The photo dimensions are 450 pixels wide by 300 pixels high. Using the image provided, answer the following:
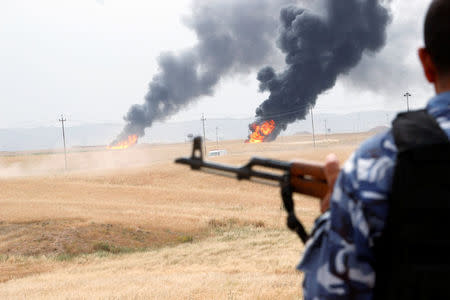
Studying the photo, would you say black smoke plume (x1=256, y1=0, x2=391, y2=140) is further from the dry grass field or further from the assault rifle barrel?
the assault rifle barrel

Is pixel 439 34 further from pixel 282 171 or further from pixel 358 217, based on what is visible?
pixel 282 171

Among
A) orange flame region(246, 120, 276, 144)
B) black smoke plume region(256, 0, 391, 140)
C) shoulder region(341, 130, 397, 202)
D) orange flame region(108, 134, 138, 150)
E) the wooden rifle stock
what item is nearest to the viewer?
shoulder region(341, 130, 397, 202)

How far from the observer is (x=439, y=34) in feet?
7.11

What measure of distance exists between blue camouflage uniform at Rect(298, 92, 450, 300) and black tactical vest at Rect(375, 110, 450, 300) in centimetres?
6

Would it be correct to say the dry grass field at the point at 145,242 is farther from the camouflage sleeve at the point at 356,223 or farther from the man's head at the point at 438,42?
the man's head at the point at 438,42

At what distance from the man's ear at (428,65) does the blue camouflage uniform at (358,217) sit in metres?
0.16

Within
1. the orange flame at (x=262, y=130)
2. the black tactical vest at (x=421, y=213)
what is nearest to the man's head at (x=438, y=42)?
the black tactical vest at (x=421, y=213)

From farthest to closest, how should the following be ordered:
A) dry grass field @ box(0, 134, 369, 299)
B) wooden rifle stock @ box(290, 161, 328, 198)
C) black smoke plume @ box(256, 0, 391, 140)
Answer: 1. black smoke plume @ box(256, 0, 391, 140)
2. dry grass field @ box(0, 134, 369, 299)
3. wooden rifle stock @ box(290, 161, 328, 198)

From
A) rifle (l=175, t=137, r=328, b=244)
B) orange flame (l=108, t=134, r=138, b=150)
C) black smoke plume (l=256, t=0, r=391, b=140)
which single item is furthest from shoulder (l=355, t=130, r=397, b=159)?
orange flame (l=108, t=134, r=138, b=150)

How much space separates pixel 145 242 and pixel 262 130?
118961 mm

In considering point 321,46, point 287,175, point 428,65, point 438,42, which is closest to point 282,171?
point 287,175

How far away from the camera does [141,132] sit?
5782 inches

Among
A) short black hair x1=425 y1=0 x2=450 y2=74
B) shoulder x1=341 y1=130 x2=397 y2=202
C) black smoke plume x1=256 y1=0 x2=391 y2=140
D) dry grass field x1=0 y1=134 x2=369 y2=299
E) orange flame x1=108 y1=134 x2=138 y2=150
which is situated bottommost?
dry grass field x1=0 y1=134 x2=369 y2=299

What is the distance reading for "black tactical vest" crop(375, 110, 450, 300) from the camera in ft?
6.47
